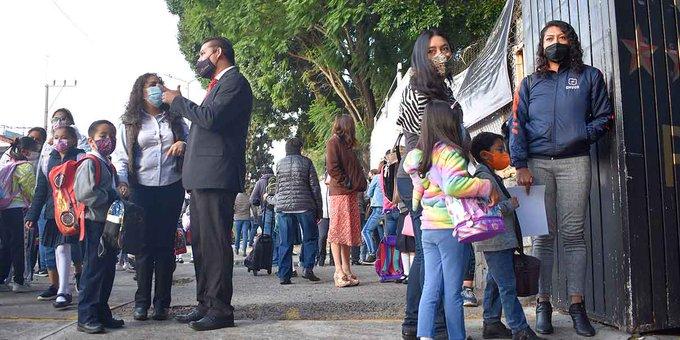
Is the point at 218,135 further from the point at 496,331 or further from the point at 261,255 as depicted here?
the point at 261,255

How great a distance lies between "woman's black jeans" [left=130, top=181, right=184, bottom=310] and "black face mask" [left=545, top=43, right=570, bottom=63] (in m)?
2.73

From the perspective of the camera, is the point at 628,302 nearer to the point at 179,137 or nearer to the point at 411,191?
the point at 411,191

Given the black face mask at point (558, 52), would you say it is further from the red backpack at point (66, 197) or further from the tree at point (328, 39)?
the tree at point (328, 39)

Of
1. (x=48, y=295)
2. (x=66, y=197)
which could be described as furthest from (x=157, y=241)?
(x=48, y=295)

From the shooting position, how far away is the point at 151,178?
15.2 feet

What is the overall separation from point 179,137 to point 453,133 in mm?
2292

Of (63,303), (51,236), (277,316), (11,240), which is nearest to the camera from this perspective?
(277,316)

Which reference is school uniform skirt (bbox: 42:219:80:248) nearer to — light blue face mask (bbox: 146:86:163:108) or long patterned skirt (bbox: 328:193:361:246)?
light blue face mask (bbox: 146:86:163:108)

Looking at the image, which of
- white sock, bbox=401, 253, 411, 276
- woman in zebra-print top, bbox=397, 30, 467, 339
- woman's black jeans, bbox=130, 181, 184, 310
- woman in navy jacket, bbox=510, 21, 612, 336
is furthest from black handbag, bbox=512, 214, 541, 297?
white sock, bbox=401, 253, 411, 276

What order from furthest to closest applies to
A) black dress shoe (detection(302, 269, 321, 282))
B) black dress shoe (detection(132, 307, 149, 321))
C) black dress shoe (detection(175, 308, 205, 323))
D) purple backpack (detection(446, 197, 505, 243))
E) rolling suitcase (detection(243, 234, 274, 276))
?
rolling suitcase (detection(243, 234, 274, 276))
black dress shoe (detection(302, 269, 321, 282))
black dress shoe (detection(132, 307, 149, 321))
black dress shoe (detection(175, 308, 205, 323))
purple backpack (detection(446, 197, 505, 243))

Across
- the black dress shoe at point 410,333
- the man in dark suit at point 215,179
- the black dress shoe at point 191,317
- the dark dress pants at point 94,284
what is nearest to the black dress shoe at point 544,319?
the black dress shoe at point 410,333

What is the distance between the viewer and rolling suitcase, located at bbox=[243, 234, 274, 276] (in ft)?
29.1

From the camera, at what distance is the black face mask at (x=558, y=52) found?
3.97m

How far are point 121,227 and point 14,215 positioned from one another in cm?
328
